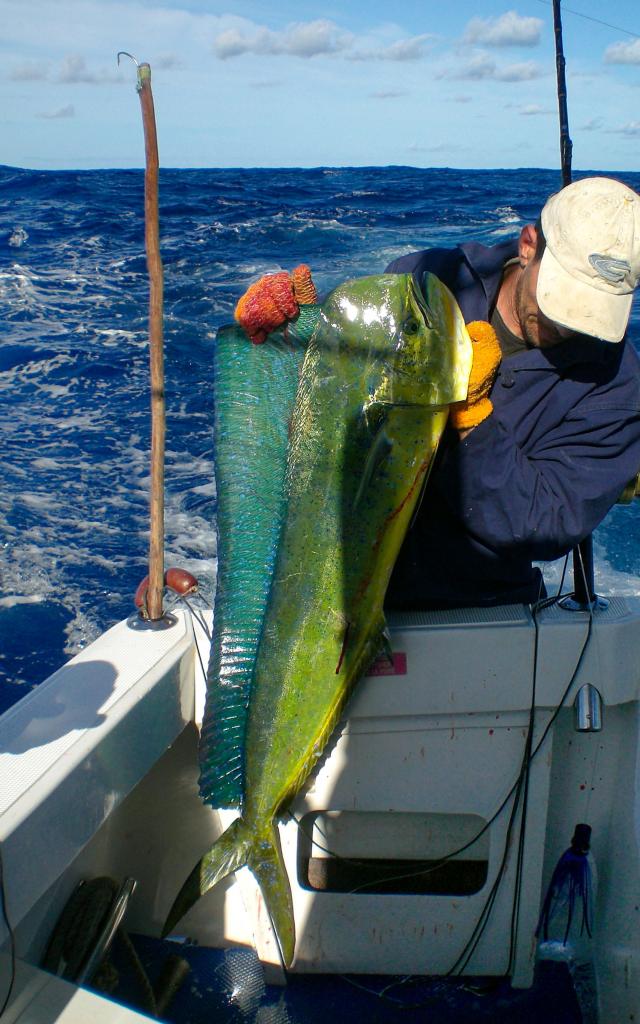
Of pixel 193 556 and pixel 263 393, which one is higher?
pixel 263 393

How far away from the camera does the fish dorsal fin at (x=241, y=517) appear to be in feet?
6.86

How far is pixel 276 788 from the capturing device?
2062mm

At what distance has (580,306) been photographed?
79.4 inches

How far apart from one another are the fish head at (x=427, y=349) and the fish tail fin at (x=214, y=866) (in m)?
1.12

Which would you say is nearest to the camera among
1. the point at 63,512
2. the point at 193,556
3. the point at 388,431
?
the point at 388,431

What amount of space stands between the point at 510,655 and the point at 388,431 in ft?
2.31

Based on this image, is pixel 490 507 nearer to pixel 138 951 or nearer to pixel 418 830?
pixel 418 830

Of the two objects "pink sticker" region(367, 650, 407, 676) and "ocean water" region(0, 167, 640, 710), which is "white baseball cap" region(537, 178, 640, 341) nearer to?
"pink sticker" region(367, 650, 407, 676)

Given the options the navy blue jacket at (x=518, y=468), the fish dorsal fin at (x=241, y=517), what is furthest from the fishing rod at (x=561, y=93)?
the fish dorsal fin at (x=241, y=517)

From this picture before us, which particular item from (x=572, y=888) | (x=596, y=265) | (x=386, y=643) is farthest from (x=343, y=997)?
(x=596, y=265)

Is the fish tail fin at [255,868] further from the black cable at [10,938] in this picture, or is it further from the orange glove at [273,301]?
the orange glove at [273,301]

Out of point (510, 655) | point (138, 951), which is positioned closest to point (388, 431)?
point (510, 655)

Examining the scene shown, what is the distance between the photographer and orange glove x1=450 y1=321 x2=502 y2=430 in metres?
1.93

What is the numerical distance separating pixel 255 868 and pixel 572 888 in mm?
922
